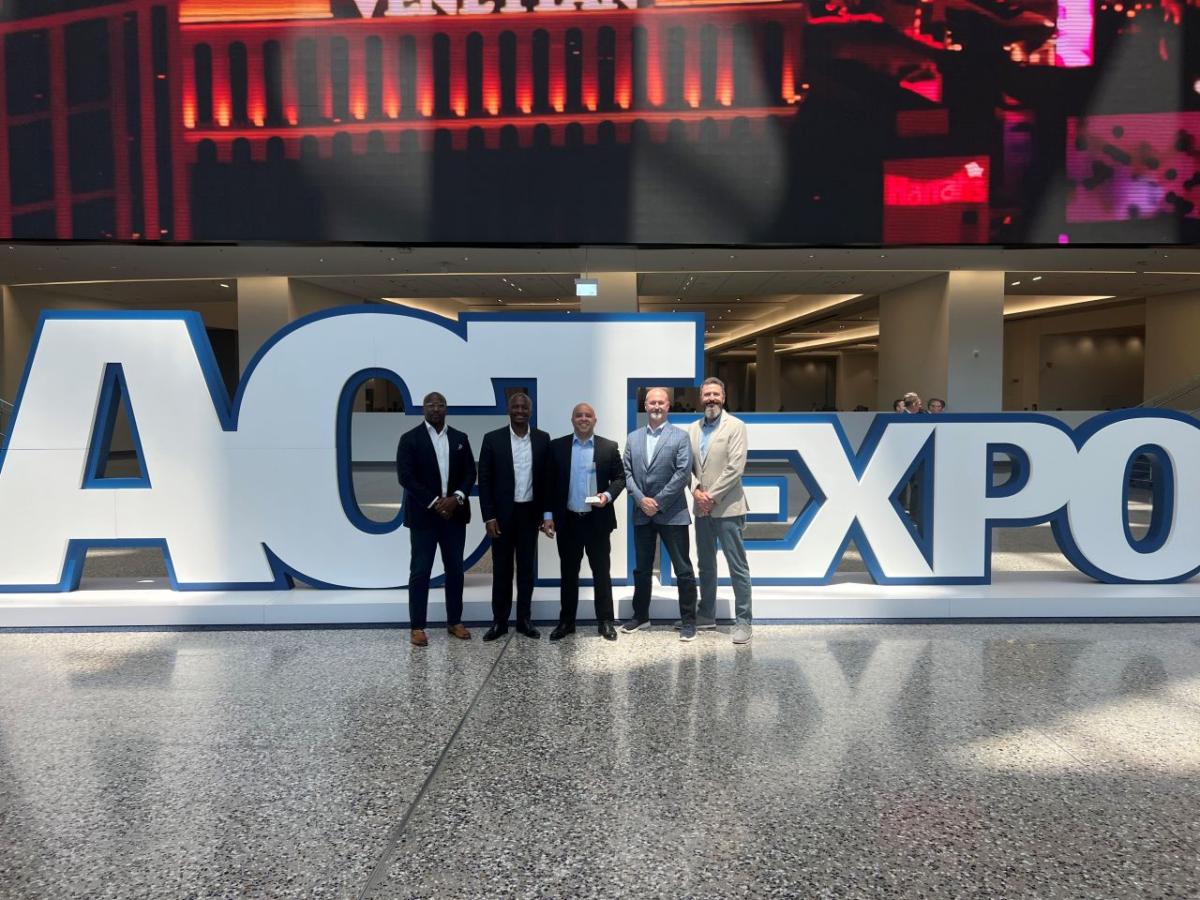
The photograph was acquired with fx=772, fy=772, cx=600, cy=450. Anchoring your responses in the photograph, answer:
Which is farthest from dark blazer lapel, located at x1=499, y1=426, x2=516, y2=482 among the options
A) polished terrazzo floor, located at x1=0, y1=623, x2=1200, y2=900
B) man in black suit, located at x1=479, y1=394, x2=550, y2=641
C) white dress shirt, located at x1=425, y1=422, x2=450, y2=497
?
polished terrazzo floor, located at x1=0, y1=623, x2=1200, y2=900

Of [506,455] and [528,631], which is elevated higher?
[506,455]

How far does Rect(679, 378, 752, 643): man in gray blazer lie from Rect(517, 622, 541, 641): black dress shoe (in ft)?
3.34

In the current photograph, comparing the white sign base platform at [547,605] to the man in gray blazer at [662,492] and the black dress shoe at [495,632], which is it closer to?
the black dress shoe at [495,632]

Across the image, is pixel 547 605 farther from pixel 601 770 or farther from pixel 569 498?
pixel 601 770

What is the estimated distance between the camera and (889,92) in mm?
9688

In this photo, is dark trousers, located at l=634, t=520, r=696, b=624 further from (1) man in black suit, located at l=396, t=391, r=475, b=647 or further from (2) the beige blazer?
(1) man in black suit, located at l=396, t=391, r=475, b=647

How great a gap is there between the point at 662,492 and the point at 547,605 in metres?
1.32

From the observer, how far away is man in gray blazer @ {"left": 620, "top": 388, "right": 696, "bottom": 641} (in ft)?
17.2

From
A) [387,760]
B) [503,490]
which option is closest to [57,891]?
[387,760]

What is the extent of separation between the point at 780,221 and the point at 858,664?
21.8 ft

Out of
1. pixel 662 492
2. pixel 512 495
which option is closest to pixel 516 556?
pixel 512 495

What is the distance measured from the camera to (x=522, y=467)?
17.3ft

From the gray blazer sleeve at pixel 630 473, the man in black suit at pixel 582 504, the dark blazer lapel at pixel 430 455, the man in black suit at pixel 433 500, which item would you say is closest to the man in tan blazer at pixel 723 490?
the gray blazer sleeve at pixel 630 473

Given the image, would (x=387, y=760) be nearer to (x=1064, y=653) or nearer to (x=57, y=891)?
(x=57, y=891)
